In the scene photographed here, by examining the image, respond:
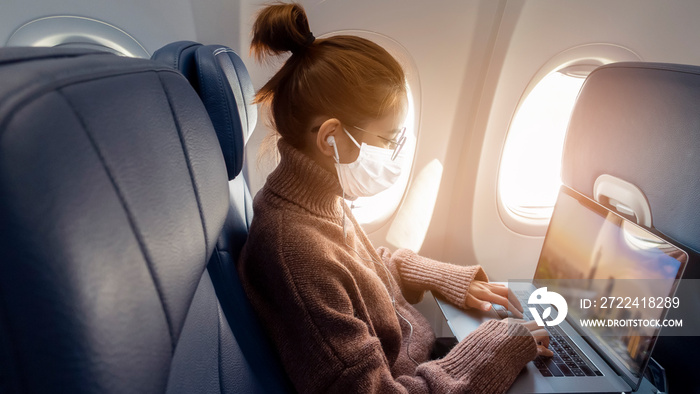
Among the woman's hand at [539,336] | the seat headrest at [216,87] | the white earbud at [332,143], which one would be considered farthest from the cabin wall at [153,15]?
the woman's hand at [539,336]

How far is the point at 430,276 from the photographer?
1.42m

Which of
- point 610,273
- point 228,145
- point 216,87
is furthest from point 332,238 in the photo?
point 610,273

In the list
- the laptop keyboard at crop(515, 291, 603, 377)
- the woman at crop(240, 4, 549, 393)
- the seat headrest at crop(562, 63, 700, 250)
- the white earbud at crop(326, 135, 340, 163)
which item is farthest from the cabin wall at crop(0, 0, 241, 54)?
the laptop keyboard at crop(515, 291, 603, 377)

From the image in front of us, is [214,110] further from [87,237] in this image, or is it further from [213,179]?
[87,237]

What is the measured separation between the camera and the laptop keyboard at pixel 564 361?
1126 mm

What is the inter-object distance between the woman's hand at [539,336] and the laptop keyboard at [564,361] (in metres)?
0.02

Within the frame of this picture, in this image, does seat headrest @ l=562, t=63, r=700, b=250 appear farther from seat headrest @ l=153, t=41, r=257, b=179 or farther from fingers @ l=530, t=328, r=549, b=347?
seat headrest @ l=153, t=41, r=257, b=179

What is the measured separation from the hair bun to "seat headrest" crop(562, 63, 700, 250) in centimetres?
87

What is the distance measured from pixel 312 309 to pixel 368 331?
172 mm

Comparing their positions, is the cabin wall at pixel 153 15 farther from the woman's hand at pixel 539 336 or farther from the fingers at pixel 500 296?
the woman's hand at pixel 539 336

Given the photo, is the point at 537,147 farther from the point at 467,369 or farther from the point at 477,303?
the point at 467,369

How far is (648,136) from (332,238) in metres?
0.86

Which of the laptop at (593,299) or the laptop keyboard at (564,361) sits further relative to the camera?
the laptop keyboard at (564,361)

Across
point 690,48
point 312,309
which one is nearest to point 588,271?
point 312,309
